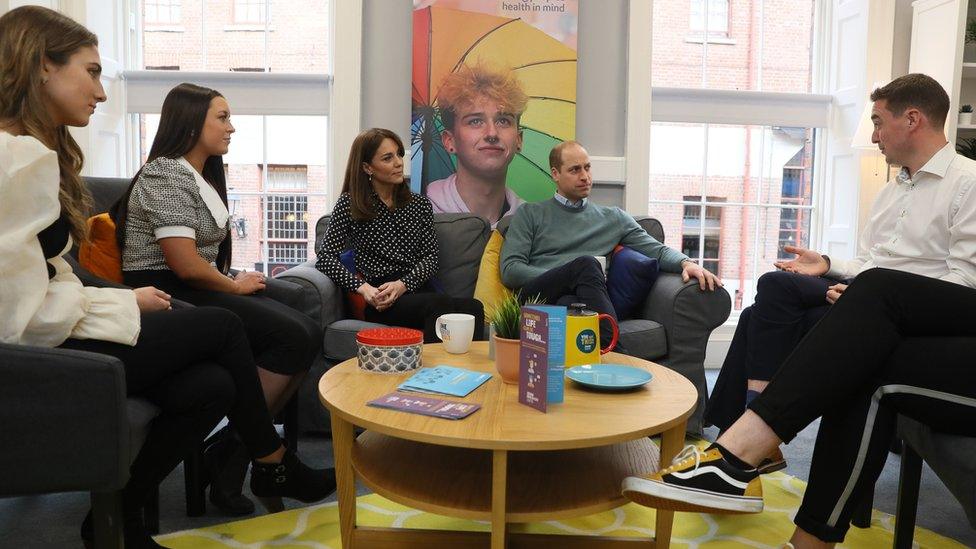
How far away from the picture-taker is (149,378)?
5.37ft

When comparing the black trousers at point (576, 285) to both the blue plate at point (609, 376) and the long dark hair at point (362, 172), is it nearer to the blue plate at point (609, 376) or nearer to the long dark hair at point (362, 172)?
the long dark hair at point (362, 172)

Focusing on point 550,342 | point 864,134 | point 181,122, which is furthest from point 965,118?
point 181,122

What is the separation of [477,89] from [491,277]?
3.43 ft

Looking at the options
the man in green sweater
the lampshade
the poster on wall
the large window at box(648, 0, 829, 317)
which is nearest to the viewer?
the man in green sweater

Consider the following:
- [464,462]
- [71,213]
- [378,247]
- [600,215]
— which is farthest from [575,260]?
[71,213]

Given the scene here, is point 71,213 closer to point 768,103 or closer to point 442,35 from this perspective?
point 442,35

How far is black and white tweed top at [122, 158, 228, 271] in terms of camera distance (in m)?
2.23

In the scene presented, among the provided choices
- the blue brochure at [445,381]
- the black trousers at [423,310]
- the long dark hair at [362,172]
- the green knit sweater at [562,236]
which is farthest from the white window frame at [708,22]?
the blue brochure at [445,381]

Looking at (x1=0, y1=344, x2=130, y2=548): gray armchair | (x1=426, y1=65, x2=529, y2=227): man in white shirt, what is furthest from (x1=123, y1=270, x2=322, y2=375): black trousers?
(x1=426, y1=65, x2=529, y2=227): man in white shirt

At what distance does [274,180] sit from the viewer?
3957mm

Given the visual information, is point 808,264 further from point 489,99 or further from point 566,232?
point 489,99

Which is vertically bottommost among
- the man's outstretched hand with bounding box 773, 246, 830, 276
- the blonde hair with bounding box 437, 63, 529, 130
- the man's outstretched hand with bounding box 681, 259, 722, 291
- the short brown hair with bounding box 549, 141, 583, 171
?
the man's outstretched hand with bounding box 681, 259, 722, 291

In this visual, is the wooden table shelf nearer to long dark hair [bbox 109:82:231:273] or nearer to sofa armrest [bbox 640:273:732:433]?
sofa armrest [bbox 640:273:732:433]

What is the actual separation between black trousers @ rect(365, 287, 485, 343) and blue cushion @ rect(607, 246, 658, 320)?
0.53 metres
